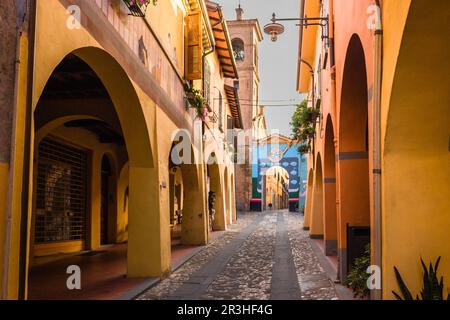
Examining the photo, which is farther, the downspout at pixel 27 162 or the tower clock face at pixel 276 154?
the tower clock face at pixel 276 154

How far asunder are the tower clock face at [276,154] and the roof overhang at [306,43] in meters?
17.1

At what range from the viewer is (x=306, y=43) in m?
17.8

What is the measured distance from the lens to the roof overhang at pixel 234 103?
2402cm

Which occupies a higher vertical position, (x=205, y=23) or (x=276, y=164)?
(x=205, y=23)

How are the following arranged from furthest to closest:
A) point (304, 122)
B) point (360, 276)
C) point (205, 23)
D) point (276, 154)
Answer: point (276, 154)
point (304, 122)
point (205, 23)
point (360, 276)

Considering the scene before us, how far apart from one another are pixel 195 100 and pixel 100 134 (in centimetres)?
305

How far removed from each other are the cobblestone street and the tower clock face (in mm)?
26178

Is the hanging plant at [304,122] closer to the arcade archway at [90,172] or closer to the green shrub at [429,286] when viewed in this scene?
the arcade archway at [90,172]

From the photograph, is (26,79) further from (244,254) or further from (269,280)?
(244,254)

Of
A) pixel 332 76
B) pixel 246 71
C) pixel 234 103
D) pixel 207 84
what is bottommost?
pixel 332 76

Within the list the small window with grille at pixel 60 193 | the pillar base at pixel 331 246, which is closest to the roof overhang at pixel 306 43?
the pillar base at pixel 331 246

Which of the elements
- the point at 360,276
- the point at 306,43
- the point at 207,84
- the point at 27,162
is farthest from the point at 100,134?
the point at 27,162

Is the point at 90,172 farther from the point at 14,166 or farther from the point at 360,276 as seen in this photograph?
the point at 14,166

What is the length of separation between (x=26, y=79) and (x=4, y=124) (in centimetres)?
46
